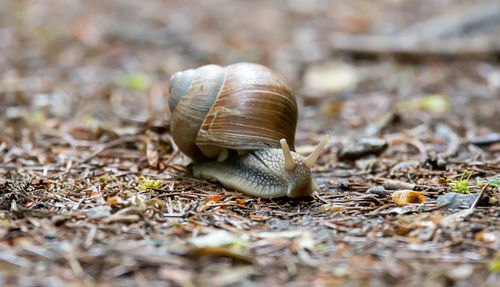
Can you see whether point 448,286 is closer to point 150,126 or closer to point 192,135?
point 192,135

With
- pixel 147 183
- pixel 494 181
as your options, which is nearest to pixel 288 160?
pixel 147 183

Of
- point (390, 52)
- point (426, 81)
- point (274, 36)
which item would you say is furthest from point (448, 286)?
point (274, 36)

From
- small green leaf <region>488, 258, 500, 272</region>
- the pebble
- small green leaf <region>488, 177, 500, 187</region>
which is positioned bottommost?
small green leaf <region>488, 258, 500, 272</region>

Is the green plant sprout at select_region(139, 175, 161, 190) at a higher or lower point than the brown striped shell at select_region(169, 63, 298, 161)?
lower

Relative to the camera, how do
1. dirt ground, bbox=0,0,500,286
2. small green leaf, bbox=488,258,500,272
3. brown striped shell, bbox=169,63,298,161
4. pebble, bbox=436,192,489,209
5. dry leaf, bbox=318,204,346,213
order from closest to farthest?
small green leaf, bbox=488,258,500,272, dirt ground, bbox=0,0,500,286, pebble, bbox=436,192,489,209, dry leaf, bbox=318,204,346,213, brown striped shell, bbox=169,63,298,161

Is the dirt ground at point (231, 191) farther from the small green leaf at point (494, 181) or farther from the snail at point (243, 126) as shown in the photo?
the snail at point (243, 126)

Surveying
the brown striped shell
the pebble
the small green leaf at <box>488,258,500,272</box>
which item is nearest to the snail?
the brown striped shell

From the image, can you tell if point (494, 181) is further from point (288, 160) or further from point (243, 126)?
point (243, 126)

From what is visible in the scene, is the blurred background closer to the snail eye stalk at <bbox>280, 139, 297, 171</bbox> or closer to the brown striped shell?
the brown striped shell

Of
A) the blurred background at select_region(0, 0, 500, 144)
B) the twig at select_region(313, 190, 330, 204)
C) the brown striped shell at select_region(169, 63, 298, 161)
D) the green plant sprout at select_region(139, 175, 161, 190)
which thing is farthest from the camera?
the blurred background at select_region(0, 0, 500, 144)
